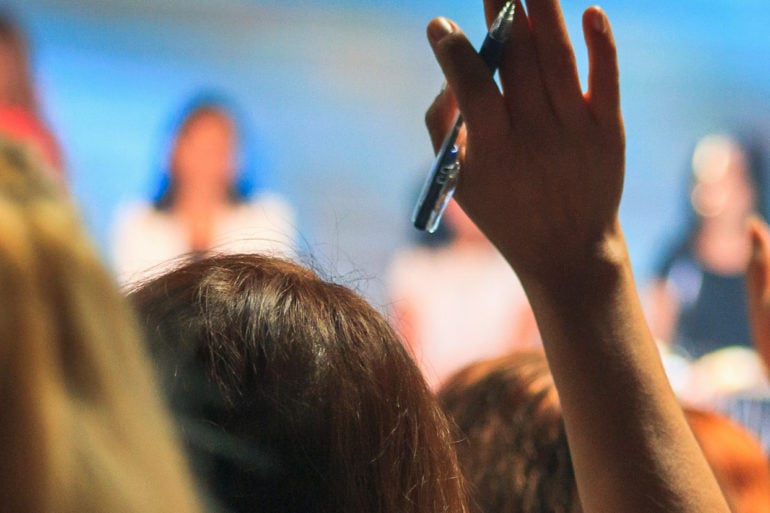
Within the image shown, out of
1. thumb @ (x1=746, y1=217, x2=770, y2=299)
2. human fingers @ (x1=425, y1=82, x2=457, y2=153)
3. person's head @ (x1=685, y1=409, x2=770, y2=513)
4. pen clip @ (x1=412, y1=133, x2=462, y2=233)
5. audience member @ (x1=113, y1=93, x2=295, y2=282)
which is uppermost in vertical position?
audience member @ (x1=113, y1=93, x2=295, y2=282)

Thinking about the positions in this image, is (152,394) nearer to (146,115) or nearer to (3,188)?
(3,188)

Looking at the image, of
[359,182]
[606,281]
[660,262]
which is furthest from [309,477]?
[660,262]

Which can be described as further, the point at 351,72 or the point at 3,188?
the point at 351,72

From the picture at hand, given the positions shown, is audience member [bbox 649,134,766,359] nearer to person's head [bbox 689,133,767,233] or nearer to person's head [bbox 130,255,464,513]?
person's head [bbox 689,133,767,233]

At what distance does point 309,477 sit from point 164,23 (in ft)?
12.5

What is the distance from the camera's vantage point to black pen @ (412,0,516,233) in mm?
674

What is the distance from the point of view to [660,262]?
4.35 metres

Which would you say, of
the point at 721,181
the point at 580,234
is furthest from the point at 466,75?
the point at 721,181

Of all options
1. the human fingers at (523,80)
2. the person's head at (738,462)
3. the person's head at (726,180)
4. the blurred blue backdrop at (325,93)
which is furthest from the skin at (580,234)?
the person's head at (726,180)

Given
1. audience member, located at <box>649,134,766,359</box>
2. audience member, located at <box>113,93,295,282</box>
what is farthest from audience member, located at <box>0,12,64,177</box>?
audience member, located at <box>649,134,766,359</box>

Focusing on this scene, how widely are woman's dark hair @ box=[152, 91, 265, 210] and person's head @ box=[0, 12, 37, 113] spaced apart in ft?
1.84

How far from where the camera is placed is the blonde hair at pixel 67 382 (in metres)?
0.36

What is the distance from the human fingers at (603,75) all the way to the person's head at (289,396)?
25cm

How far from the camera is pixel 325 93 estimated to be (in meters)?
4.34
